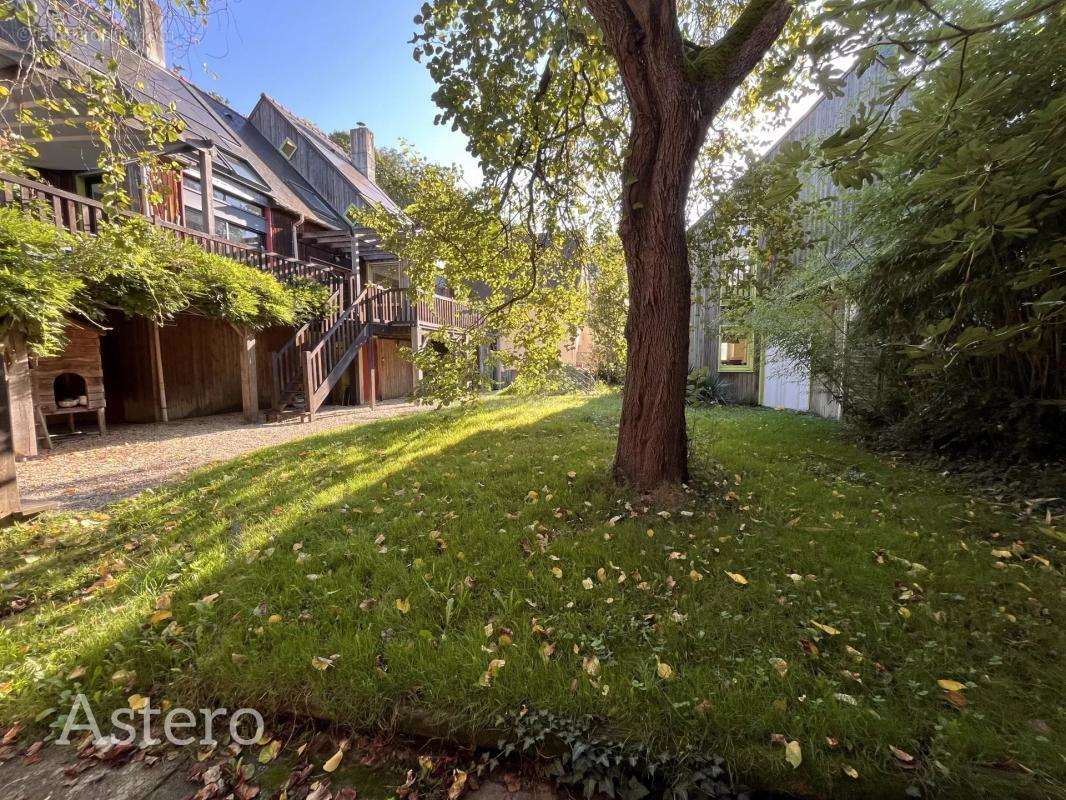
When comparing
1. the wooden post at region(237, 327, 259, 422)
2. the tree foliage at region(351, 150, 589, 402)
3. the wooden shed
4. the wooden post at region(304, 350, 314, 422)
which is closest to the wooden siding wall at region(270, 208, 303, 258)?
the wooden post at region(237, 327, 259, 422)

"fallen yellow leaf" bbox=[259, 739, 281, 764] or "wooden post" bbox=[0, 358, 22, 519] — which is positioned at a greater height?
"wooden post" bbox=[0, 358, 22, 519]

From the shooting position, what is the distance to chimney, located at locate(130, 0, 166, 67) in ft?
10.4

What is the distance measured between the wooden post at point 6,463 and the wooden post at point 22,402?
2.62m

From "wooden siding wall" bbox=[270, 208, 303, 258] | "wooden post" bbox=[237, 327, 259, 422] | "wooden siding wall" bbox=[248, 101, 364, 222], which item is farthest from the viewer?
"wooden siding wall" bbox=[248, 101, 364, 222]

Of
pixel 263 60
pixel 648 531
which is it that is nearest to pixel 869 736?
pixel 648 531

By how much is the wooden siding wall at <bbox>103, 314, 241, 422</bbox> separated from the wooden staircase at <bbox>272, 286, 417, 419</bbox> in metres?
1.55

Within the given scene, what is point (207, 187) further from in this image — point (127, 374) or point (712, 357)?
point (712, 357)

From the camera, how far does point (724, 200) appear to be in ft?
12.8

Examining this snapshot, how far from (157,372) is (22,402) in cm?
340

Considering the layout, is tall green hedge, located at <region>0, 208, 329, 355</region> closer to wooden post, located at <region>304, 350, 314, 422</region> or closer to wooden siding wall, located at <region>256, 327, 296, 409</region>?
wooden post, located at <region>304, 350, 314, 422</region>

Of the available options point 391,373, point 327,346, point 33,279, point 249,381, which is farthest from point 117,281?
point 391,373

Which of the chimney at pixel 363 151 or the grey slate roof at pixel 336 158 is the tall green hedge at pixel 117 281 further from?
the chimney at pixel 363 151

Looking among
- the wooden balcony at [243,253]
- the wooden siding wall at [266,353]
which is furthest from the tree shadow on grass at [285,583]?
the wooden siding wall at [266,353]

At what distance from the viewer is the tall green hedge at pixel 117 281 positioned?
462 centimetres
